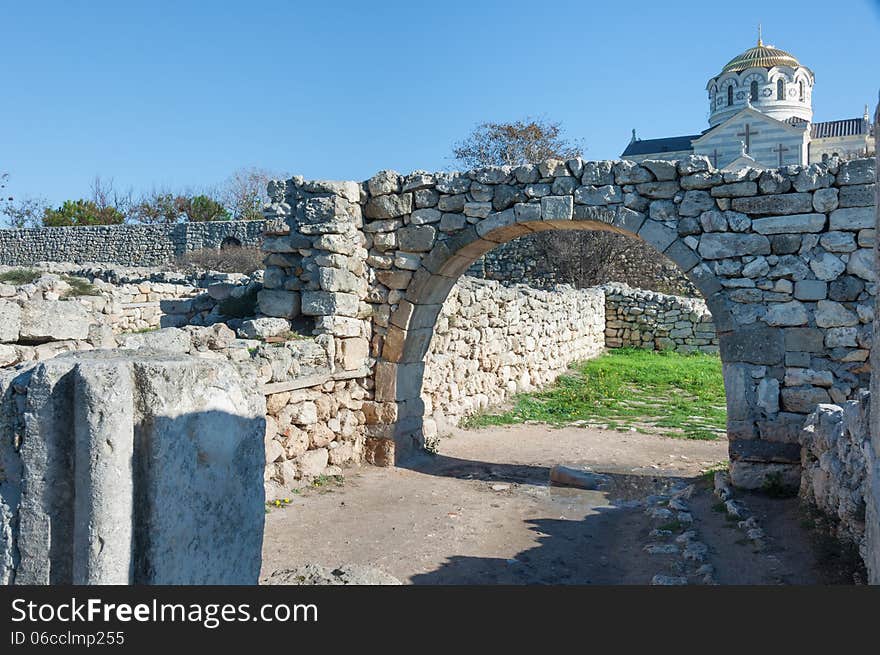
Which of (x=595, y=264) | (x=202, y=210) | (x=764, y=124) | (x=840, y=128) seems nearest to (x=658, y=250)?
(x=595, y=264)

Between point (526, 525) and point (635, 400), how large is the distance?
6756 millimetres

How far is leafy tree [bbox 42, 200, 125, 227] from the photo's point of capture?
3275 centimetres

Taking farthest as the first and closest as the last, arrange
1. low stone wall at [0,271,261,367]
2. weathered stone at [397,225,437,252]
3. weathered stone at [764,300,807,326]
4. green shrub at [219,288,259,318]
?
green shrub at [219,288,259,318], weathered stone at [397,225,437,252], weathered stone at [764,300,807,326], low stone wall at [0,271,261,367]

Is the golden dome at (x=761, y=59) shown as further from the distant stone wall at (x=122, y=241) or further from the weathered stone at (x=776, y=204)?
the weathered stone at (x=776, y=204)

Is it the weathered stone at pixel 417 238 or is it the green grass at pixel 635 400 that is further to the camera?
the green grass at pixel 635 400

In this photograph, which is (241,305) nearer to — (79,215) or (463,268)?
(463,268)

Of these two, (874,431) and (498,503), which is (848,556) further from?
(498,503)

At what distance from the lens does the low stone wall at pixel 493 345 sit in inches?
393

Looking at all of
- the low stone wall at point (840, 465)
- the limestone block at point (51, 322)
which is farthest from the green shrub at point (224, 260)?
the low stone wall at point (840, 465)

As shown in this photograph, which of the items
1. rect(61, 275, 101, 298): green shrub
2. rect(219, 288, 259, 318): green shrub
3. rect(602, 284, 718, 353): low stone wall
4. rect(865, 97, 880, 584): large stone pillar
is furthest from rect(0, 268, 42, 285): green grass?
rect(602, 284, 718, 353): low stone wall

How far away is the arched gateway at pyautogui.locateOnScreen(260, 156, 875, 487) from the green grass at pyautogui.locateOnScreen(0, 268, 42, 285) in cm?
713

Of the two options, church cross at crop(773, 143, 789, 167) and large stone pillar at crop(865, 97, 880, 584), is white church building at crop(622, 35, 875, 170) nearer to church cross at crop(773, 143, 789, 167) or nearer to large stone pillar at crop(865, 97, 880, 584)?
church cross at crop(773, 143, 789, 167)

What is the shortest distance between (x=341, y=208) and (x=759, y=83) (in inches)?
1699

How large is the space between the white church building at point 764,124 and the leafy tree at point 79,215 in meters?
29.3
